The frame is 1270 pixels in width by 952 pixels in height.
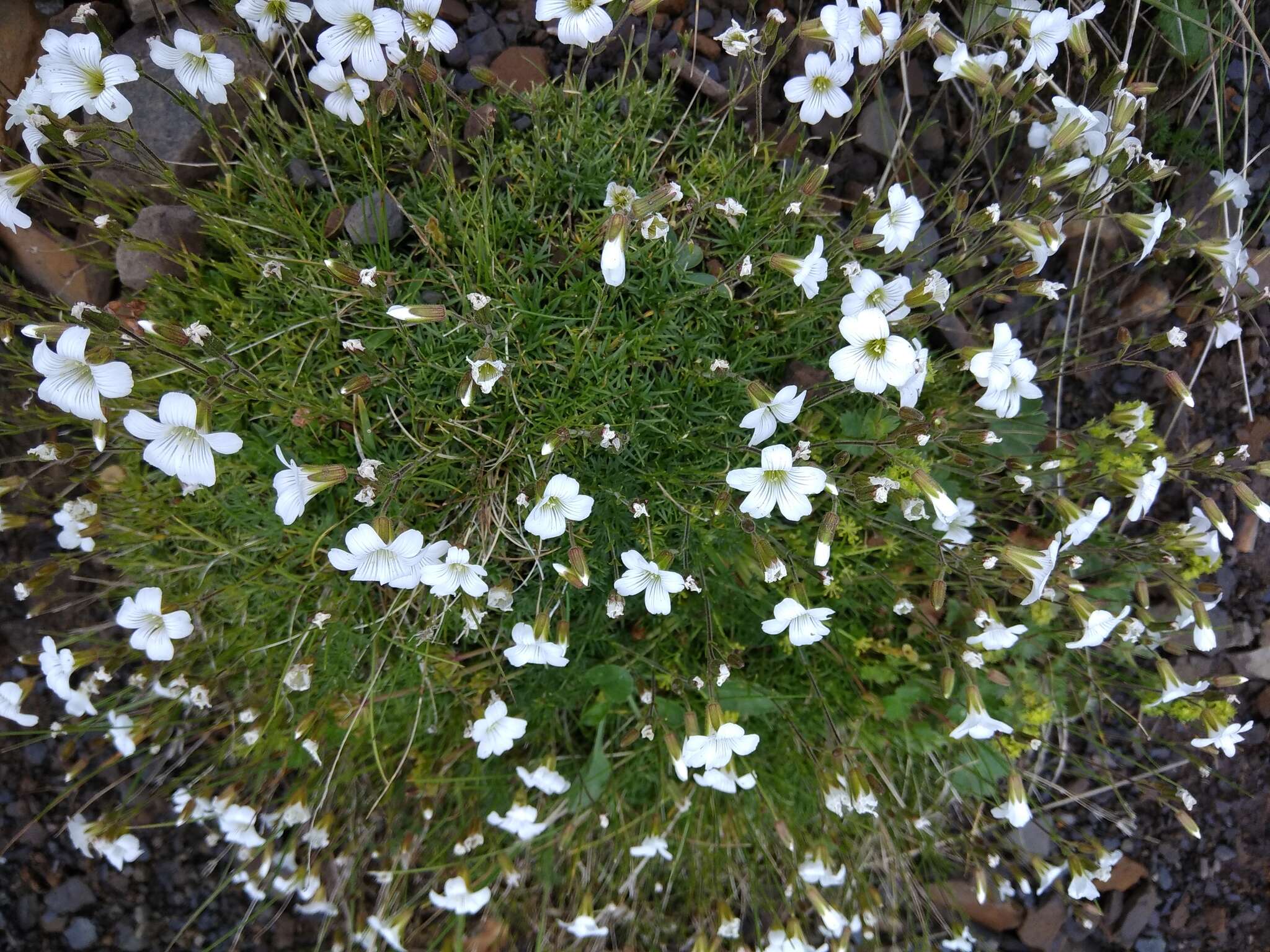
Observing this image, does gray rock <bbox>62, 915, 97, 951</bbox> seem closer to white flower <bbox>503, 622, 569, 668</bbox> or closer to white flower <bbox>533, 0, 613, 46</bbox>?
white flower <bbox>503, 622, 569, 668</bbox>

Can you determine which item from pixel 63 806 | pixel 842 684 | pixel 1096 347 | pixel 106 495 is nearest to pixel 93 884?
pixel 63 806

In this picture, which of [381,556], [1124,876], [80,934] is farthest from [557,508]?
[80,934]

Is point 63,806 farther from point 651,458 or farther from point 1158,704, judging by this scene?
point 1158,704

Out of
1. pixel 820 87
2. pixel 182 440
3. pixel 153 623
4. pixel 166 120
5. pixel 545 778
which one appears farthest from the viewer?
pixel 166 120

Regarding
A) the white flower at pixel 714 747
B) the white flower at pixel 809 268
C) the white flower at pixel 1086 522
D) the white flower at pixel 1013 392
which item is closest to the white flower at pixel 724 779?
the white flower at pixel 714 747

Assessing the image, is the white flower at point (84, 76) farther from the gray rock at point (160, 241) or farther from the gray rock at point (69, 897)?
the gray rock at point (69, 897)

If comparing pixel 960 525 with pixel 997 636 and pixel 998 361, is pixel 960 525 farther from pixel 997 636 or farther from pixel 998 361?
pixel 998 361
